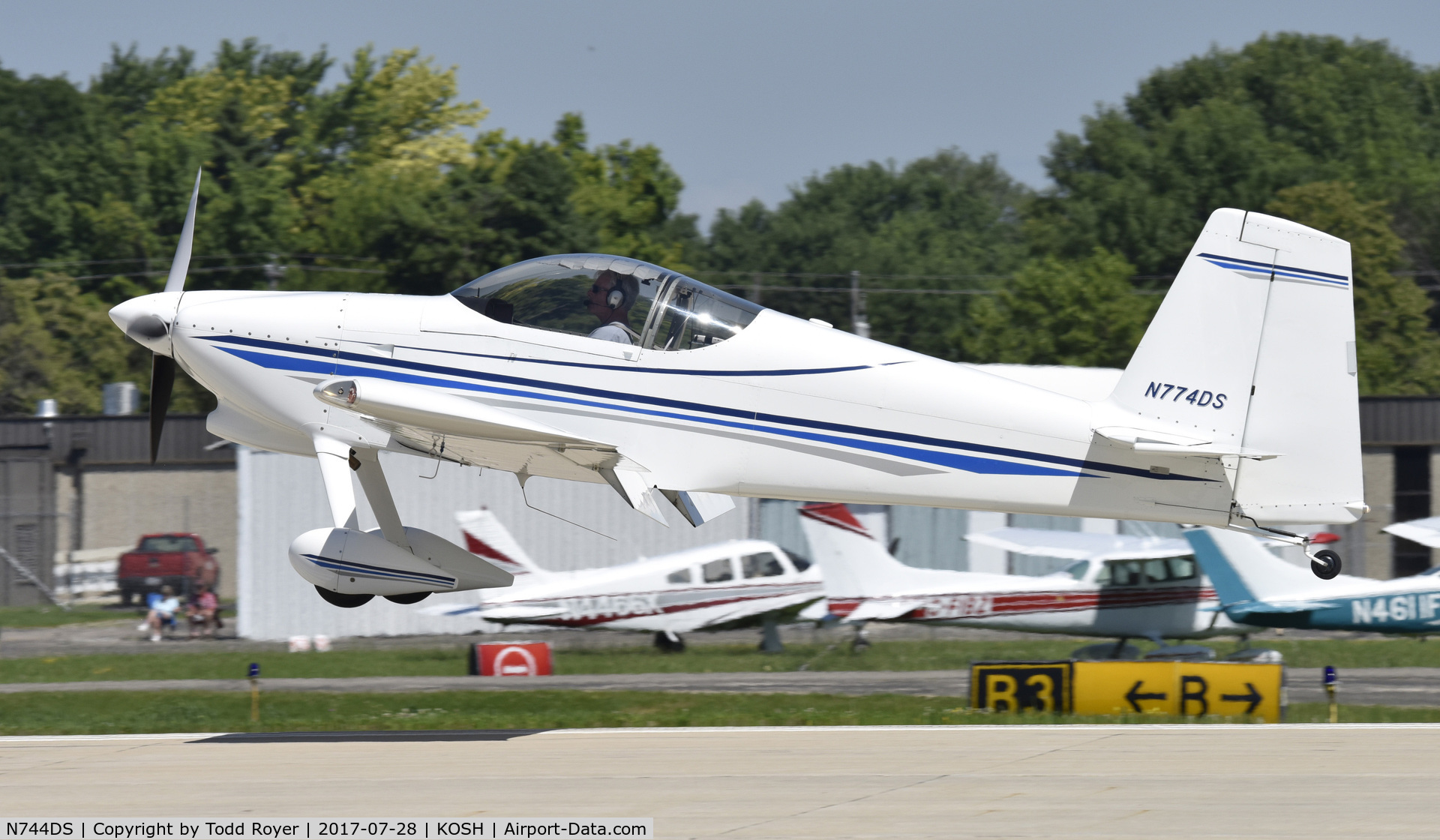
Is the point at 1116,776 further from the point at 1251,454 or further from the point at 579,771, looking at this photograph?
the point at 579,771

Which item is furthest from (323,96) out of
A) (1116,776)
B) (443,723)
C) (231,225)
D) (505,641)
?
(1116,776)

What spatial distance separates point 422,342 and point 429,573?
5.95 feet

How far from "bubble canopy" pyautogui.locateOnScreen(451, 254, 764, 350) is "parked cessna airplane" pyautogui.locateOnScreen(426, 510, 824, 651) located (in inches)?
496

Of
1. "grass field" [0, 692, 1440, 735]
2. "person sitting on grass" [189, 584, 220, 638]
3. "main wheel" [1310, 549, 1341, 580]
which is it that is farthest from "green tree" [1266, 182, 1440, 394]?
"main wheel" [1310, 549, 1341, 580]

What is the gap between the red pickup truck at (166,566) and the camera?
3466 centimetres

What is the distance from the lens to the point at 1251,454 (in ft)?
37.5

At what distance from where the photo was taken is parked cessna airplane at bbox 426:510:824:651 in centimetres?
2405

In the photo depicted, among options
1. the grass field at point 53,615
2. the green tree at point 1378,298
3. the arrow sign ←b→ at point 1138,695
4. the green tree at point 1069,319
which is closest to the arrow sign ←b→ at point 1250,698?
the arrow sign ←b→ at point 1138,695

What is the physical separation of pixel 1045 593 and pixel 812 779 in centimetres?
1127

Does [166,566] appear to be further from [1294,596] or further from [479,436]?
[479,436]

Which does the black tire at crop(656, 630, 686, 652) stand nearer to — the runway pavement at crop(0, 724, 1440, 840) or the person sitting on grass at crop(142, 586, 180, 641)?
the runway pavement at crop(0, 724, 1440, 840)

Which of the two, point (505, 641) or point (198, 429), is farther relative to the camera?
point (198, 429)

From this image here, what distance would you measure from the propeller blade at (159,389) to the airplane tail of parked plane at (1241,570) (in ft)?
47.0

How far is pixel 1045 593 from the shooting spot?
2231 cm
